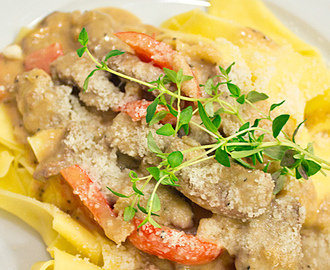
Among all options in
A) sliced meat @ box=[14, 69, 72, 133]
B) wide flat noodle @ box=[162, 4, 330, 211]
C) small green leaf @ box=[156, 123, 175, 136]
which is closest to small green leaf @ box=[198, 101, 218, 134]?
small green leaf @ box=[156, 123, 175, 136]

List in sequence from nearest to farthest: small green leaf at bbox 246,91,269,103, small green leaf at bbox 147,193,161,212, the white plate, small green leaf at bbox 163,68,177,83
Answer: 1. small green leaf at bbox 147,193,161,212
2. small green leaf at bbox 163,68,177,83
3. small green leaf at bbox 246,91,269,103
4. the white plate

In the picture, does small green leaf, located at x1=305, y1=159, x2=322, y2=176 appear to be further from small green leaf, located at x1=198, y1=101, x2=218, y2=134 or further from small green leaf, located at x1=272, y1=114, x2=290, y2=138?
small green leaf, located at x1=198, y1=101, x2=218, y2=134

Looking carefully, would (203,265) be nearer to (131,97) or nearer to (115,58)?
(131,97)

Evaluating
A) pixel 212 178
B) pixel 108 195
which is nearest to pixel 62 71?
pixel 108 195

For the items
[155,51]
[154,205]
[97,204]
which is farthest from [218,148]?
[155,51]

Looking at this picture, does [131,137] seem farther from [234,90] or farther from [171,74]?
[234,90]

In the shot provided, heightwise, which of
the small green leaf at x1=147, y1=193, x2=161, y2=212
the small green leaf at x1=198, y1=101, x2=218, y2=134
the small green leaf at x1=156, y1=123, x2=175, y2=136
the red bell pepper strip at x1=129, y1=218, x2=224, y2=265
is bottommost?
the red bell pepper strip at x1=129, y1=218, x2=224, y2=265
